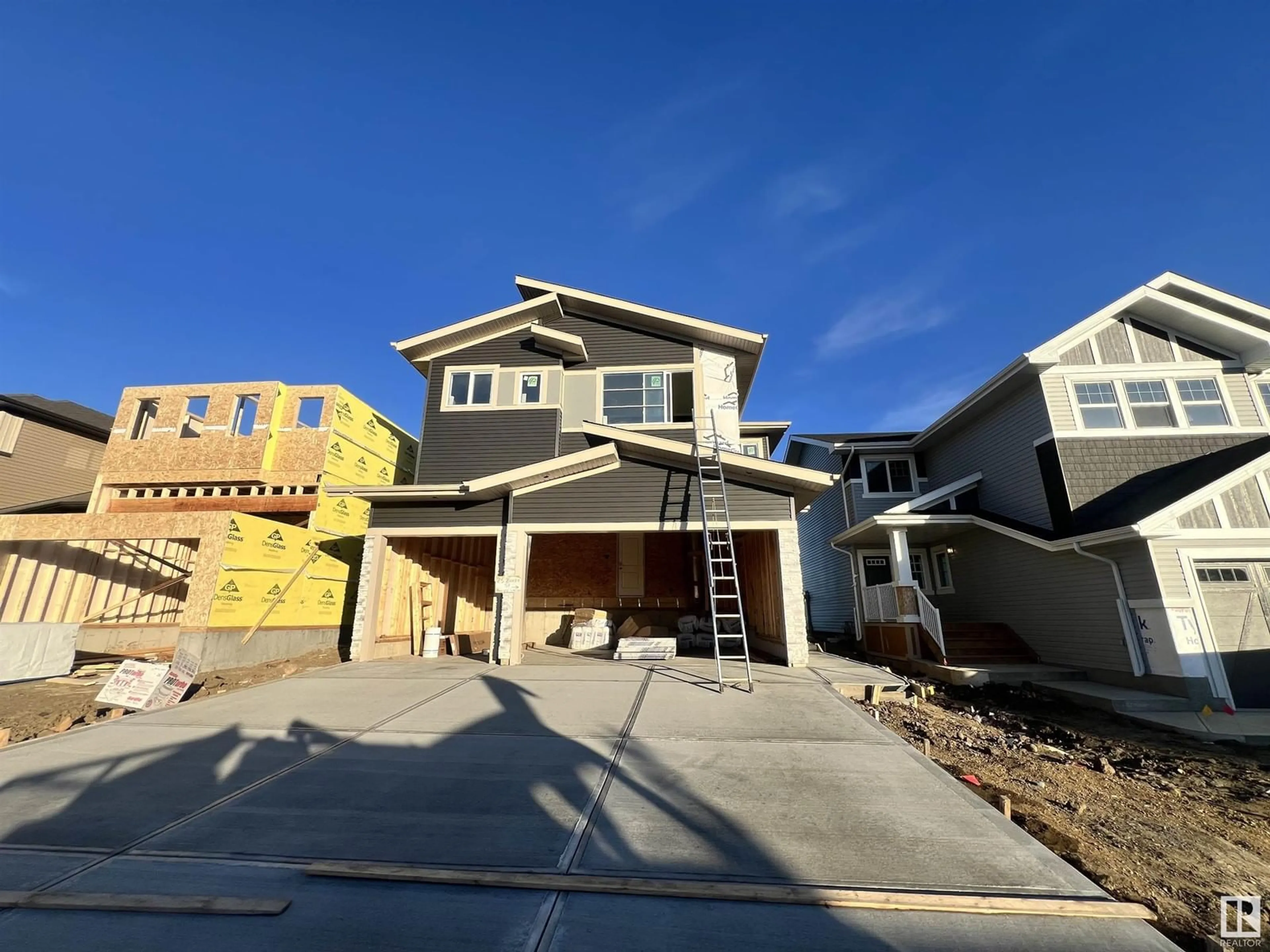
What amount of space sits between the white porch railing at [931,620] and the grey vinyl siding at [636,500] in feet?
17.3

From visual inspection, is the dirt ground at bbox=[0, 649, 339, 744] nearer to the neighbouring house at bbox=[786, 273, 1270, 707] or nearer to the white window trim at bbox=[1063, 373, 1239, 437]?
the neighbouring house at bbox=[786, 273, 1270, 707]

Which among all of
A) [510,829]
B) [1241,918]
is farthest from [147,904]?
[1241,918]

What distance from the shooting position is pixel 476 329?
1313 cm

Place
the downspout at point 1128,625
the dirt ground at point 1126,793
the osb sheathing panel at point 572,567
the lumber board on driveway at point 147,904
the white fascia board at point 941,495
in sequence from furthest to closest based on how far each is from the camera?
1. the osb sheathing panel at point 572,567
2. the white fascia board at point 941,495
3. the downspout at point 1128,625
4. the dirt ground at point 1126,793
5. the lumber board on driveway at point 147,904

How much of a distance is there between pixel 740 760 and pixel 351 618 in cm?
1487

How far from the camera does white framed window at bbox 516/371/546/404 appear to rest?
504 inches

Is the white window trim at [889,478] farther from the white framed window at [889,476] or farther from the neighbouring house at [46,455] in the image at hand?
the neighbouring house at [46,455]

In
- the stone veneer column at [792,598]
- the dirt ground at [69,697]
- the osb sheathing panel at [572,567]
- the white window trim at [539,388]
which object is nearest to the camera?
the dirt ground at [69,697]

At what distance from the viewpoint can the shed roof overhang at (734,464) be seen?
10.0 metres

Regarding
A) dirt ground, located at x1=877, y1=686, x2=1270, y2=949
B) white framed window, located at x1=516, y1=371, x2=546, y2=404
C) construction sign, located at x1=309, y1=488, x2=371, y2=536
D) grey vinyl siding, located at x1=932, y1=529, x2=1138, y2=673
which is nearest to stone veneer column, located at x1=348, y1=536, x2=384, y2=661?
construction sign, located at x1=309, y1=488, x2=371, y2=536

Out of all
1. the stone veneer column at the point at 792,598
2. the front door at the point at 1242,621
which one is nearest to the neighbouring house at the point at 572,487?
the stone veneer column at the point at 792,598

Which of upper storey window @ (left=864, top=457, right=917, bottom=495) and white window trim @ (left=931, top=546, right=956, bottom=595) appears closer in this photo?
white window trim @ (left=931, top=546, right=956, bottom=595)

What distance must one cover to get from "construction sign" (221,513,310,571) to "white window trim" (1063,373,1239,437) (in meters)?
19.3

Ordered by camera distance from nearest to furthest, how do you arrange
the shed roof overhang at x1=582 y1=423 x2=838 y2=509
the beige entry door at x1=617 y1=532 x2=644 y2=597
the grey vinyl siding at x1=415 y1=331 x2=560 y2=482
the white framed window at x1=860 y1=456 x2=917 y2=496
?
the shed roof overhang at x1=582 y1=423 x2=838 y2=509 < the grey vinyl siding at x1=415 y1=331 x2=560 y2=482 < the beige entry door at x1=617 y1=532 x2=644 y2=597 < the white framed window at x1=860 y1=456 x2=917 y2=496
